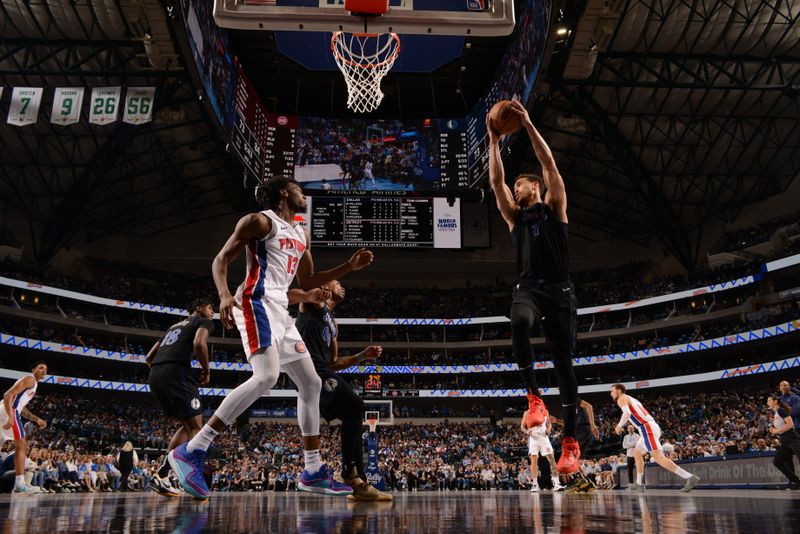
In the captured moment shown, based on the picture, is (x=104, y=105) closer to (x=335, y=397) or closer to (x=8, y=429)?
(x=8, y=429)

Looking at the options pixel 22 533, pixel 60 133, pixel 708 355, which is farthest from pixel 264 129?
pixel 708 355

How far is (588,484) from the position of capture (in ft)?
19.5

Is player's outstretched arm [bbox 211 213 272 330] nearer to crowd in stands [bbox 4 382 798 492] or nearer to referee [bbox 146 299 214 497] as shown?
referee [bbox 146 299 214 497]

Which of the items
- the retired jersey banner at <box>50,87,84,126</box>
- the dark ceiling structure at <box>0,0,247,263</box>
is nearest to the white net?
the dark ceiling structure at <box>0,0,247,263</box>

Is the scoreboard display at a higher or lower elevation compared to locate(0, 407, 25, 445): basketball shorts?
higher

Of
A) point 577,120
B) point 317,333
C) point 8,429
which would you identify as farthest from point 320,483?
point 577,120

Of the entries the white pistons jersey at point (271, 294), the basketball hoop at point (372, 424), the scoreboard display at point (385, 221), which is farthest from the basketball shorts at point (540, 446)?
the scoreboard display at point (385, 221)

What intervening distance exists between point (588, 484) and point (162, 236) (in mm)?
33783

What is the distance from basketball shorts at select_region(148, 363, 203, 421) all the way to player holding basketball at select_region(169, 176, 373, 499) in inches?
74.6

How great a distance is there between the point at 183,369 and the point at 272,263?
2506 millimetres

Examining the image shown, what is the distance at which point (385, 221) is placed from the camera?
857 inches

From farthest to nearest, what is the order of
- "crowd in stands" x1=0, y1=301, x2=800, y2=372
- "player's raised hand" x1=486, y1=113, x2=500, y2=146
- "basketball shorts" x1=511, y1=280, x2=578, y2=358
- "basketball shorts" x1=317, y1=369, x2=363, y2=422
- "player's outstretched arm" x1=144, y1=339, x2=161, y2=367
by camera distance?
"crowd in stands" x1=0, y1=301, x2=800, y2=372, "player's outstretched arm" x1=144, y1=339, x2=161, y2=367, "basketball shorts" x1=317, y1=369, x2=363, y2=422, "player's raised hand" x1=486, y1=113, x2=500, y2=146, "basketball shorts" x1=511, y1=280, x2=578, y2=358

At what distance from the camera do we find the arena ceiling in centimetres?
1873

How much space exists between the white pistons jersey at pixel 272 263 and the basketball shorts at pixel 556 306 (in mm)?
1645
